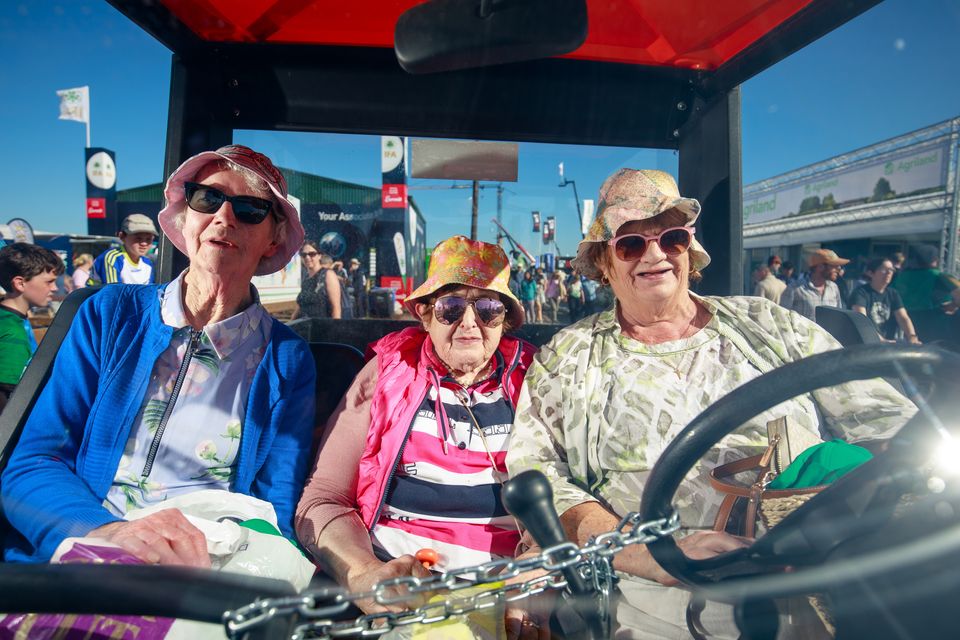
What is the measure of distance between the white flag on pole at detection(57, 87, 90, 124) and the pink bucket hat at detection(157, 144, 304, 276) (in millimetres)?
5840

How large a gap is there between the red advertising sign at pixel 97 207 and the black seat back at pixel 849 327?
11054 mm

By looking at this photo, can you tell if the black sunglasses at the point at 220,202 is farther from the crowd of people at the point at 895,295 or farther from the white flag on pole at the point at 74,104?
the white flag on pole at the point at 74,104

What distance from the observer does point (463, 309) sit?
2.07 metres

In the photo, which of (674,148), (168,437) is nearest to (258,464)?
(168,437)

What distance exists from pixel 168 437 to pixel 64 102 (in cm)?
733

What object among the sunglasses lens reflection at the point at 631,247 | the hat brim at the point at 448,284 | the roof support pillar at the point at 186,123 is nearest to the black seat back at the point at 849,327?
the sunglasses lens reflection at the point at 631,247

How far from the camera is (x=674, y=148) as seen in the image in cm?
252

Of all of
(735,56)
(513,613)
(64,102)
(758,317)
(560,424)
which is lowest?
(513,613)

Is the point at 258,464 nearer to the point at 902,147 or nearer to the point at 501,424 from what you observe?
the point at 501,424

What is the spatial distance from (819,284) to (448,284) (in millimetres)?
5487

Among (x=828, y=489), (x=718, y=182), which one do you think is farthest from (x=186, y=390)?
(x=718, y=182)

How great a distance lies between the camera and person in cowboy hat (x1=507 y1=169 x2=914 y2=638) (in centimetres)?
168

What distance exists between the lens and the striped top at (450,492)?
6.27 feet

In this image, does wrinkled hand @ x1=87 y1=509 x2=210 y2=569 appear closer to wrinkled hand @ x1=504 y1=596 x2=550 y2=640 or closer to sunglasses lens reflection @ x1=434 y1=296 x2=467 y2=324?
wrinkled hand @ x1=504 y1=596 x2=550 y2=640
